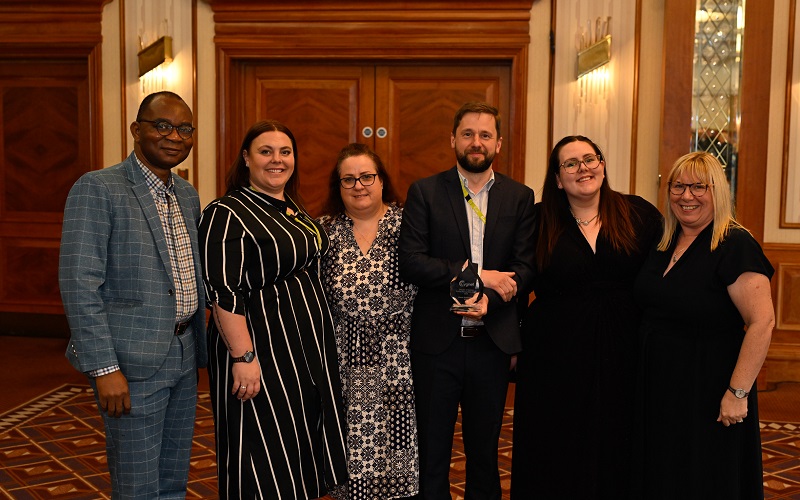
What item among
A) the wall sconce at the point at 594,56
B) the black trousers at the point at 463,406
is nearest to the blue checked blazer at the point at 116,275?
the black trousers at the point at 463,406

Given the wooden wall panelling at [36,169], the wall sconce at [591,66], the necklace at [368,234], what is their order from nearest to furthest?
1. the necklace at [368,234]
2. the wall sconce at [591,66]
3. the wooden wall panelling at [36,169]

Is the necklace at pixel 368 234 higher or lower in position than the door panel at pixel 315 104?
lower

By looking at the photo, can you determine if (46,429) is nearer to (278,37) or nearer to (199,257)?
(199,257)

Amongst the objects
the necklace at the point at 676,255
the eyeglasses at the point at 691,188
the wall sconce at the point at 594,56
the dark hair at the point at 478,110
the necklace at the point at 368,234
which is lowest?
the necklace at the point at 676,255

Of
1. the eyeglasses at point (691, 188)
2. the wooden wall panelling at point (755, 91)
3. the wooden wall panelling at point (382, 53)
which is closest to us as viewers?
the eyeglasses at point (691, 188)

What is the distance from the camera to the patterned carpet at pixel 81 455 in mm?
3475

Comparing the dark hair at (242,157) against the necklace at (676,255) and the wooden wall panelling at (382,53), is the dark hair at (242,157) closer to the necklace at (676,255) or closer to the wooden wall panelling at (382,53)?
the necklace at (676,255)

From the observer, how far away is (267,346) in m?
2.55

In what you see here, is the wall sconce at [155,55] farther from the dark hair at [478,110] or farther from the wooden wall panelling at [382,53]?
the dark hair at [478,110]

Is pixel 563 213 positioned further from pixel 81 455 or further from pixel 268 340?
pixel 81 455

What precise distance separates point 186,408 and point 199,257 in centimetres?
51

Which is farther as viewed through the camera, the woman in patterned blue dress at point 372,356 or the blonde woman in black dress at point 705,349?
the woman in patterned blue dress at point 372,356

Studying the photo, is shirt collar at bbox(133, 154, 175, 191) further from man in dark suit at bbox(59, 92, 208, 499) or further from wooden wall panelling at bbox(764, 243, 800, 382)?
wooden wall panelling at bbox(764, 243, 800, 382)

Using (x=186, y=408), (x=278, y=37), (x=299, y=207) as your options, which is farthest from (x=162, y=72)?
(x=186, y=408)
